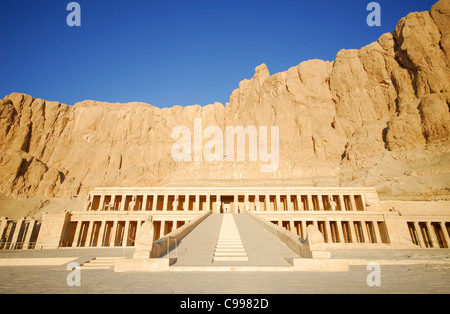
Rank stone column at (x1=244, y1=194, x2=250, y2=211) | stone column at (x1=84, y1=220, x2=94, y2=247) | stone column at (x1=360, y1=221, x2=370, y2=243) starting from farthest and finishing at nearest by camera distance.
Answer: stone column at (x1=244, y1=194, x2=250, y2=211) → stone column at (x1=84, y1=220, x2=94, y2=247) → stone column at (x1=360, y1=221, x2=370, y2=243)

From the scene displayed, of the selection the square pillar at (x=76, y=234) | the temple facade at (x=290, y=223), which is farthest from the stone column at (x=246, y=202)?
the square pillar at (x=76, y=234)

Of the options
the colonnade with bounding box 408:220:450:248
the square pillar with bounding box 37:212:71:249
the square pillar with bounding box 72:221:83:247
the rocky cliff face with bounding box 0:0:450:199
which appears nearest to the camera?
the colonnade with bounding box 408:220:450:248

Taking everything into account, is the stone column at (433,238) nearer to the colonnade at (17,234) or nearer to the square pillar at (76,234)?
the square pillar at (76,234)

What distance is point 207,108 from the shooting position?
102 metres

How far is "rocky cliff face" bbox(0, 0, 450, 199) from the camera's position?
168 feet

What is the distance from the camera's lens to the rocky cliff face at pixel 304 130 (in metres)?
51.2

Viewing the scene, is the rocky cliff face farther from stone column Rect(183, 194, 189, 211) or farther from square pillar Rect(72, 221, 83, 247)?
square pillar Rect(72, 221, 83, 247)

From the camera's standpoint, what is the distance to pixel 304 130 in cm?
7450

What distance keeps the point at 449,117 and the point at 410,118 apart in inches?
265

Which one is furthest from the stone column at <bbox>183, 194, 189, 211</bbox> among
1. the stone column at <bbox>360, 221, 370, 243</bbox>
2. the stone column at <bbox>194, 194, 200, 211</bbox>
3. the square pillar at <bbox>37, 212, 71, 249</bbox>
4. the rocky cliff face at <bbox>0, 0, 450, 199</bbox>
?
the stone column at <bbox>360, 221, 370, 243</bbox>

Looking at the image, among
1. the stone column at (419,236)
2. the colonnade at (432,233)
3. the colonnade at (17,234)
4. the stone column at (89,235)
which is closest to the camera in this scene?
the stone column at (419,236)

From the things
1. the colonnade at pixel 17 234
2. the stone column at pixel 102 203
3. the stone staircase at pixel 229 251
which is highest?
the stone column at pixel 102 203

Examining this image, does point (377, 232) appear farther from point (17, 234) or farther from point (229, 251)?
point (17, 234)

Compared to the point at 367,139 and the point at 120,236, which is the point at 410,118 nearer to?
the point at 367,139
